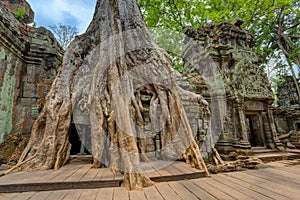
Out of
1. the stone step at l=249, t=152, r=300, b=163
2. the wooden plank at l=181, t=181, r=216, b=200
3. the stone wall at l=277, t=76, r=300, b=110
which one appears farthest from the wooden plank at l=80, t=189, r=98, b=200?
the stone wall at l=277, t=76, r=300, b=110

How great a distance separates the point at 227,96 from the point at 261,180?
4.53 metres

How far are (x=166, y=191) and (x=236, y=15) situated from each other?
33.8ft

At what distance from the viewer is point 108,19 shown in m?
3.47

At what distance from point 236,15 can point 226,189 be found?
991 cm

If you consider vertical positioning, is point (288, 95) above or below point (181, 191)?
above

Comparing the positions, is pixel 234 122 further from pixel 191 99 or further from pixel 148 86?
pixel 148 86

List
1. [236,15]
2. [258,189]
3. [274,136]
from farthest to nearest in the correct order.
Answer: [236,15]
[274,136]
[258,189]

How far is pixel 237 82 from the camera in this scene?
6246mm

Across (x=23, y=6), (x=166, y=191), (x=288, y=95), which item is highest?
(x=23, y=6)

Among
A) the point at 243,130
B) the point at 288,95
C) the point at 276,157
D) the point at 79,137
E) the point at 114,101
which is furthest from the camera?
the point at 288,95

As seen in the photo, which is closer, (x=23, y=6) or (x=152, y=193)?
(x=152, y=193)

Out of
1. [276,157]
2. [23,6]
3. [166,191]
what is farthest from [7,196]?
[23,6]

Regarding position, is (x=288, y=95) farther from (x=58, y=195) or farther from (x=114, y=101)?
(x=58, y=195)

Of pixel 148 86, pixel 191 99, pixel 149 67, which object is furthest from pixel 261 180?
pixel 149 67
